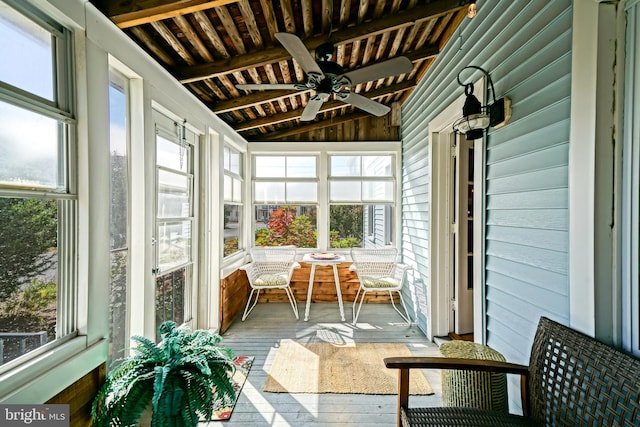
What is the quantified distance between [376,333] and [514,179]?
2294 millimetres

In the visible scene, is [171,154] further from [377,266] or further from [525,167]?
[377,266]

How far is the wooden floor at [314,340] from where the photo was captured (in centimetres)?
194

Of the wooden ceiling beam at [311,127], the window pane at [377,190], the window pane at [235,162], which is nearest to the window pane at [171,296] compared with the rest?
the window pane at [235,162]

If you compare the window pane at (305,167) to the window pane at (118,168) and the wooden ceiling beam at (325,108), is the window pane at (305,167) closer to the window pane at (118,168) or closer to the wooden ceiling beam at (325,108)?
the wooden ceiling beam at (325,108)

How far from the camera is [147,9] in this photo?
1.62m

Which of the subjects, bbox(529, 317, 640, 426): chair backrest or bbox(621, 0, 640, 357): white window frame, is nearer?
bbox(529, 317, 640, 426): chair backrest

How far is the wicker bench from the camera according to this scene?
98 centimetres

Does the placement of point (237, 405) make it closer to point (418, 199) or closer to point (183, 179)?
point (183, 179)

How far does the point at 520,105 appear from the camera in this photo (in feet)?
5.44

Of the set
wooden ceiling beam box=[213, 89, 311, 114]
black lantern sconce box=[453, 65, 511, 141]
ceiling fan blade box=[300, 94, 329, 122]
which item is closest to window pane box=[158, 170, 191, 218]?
wooden ceiling beam box=[213, 89, 311, 114]

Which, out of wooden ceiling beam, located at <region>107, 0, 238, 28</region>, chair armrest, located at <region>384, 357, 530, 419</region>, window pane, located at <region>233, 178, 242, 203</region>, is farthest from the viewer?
window pane, located at <region>233, 178, 242, 203</region>

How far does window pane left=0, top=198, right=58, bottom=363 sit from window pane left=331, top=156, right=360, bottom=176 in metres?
3.58

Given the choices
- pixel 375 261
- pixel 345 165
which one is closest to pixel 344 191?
pixel 345 165

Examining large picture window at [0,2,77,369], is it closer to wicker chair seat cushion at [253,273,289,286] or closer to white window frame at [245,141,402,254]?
wicker chair seat cushion at [253,273,289,286]
